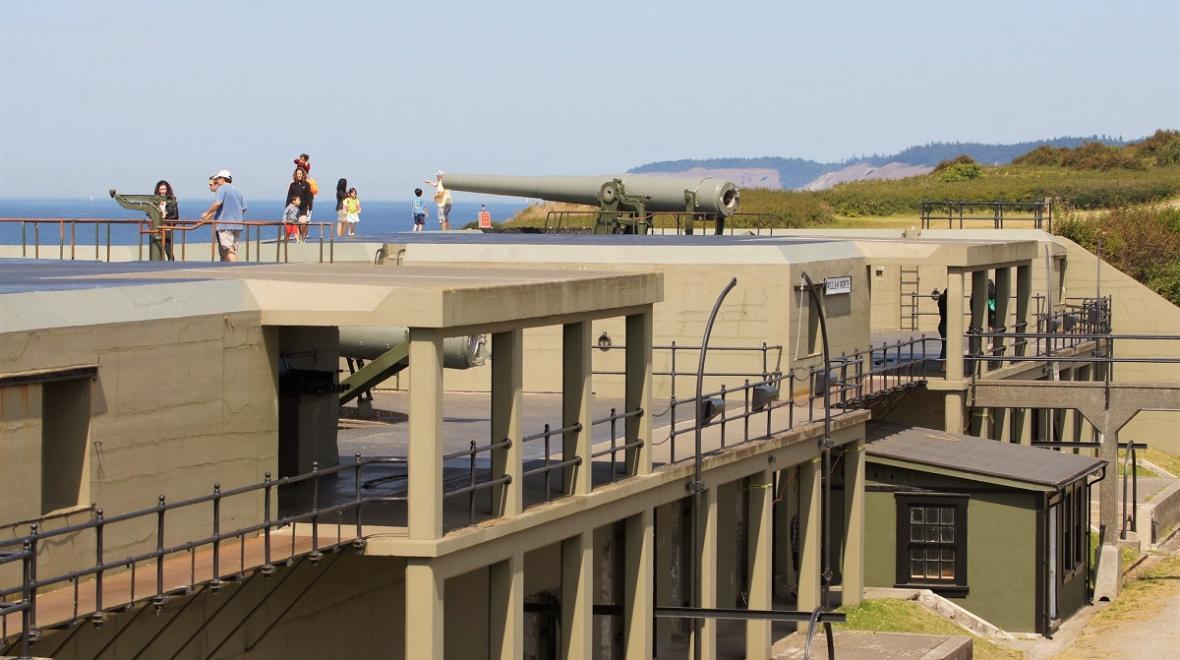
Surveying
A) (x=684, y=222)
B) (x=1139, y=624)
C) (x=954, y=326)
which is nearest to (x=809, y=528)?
(x=1139, y=624)

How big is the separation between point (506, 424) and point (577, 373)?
55.8 inches

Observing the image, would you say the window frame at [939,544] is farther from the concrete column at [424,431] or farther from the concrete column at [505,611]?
the concrete column at [424,431]

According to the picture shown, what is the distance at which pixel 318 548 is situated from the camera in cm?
1722

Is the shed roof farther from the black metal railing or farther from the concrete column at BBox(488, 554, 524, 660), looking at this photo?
the concrete column at BBox(488, 554, 524, 660)

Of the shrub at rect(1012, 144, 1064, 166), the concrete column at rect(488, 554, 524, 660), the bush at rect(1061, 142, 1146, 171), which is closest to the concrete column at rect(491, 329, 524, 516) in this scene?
the concrete column at rect(488, 554, 524, 660)

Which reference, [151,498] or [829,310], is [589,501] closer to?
[151,498]

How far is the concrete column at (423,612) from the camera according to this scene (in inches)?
692

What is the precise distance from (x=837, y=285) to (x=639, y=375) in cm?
1131

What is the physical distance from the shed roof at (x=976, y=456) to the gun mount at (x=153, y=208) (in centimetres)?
1055

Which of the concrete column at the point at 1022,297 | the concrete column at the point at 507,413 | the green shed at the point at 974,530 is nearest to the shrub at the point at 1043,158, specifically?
the concrete column at the point at 1022,297

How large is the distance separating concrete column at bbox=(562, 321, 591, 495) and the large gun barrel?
868 inches

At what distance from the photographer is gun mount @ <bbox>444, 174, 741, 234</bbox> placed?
42.7 meters

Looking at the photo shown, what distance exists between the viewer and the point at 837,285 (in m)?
32.7

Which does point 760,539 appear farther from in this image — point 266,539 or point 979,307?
point 979,307
